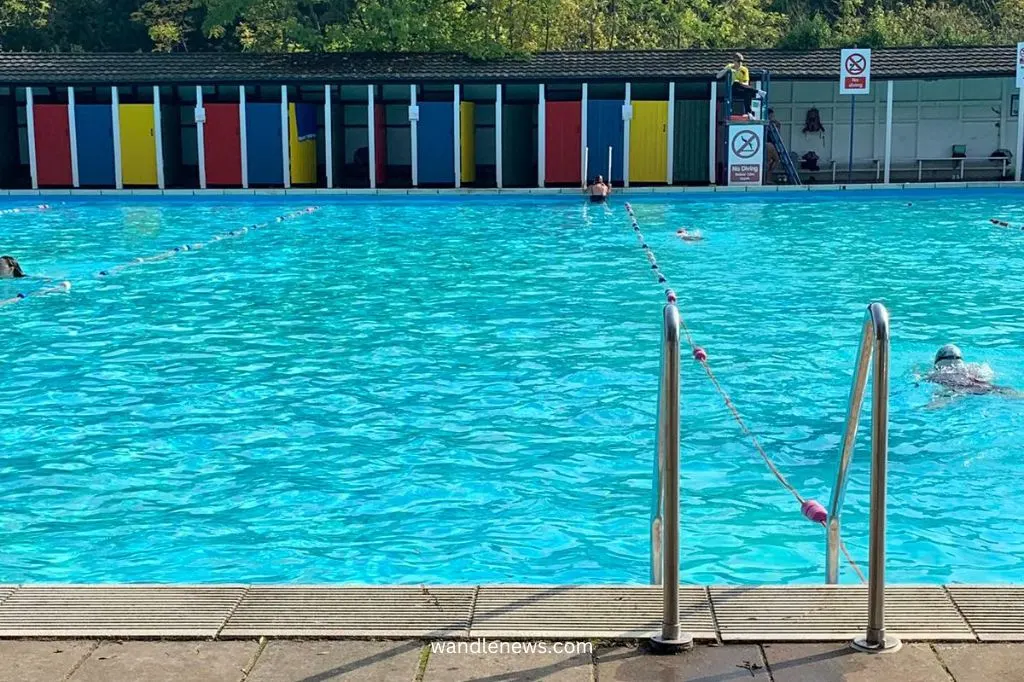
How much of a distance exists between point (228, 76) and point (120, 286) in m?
12.0

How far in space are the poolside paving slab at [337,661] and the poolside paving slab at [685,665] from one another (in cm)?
52

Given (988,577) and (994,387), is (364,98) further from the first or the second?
(988,577)

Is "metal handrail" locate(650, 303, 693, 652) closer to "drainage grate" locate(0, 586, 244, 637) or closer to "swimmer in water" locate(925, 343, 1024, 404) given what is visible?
"drainage grate" locate(0, 586, 244, 637)

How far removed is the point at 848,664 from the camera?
3.32m

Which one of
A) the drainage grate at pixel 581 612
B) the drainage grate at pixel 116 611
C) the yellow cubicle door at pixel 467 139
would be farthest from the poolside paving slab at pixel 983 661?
the yellow cubicle door at pixel 467 139

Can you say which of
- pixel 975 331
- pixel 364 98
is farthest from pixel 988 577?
pixel 364 98

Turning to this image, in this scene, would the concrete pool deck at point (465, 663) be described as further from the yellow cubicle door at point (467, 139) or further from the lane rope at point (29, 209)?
the yellow cubicle door at point (467, 139)

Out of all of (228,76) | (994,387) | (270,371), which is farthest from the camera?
(228,76)

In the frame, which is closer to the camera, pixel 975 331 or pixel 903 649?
pixel 903 649

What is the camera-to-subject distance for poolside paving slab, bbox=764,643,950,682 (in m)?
3.24

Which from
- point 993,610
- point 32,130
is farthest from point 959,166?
point 993,610

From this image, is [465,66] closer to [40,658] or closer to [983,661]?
[40,658]

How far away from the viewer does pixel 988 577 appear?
5.93 metres

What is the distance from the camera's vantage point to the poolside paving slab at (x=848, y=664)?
3.24 metres
